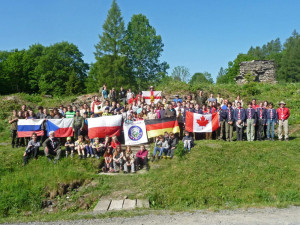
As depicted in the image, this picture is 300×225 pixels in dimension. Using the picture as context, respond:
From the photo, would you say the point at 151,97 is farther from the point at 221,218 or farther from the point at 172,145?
the point at 221,218

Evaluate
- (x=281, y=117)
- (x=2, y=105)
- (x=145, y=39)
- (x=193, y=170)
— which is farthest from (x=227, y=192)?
(x=145, y=39)

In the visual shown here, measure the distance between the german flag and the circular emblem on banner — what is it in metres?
0.38

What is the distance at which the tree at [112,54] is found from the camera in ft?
126

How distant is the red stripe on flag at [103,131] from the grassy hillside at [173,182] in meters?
1.37

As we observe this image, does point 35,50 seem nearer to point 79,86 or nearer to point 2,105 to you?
point 79,86

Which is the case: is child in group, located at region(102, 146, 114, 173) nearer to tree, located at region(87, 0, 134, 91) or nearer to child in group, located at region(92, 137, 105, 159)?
child in group, located at region(92, 137, 105, 159)

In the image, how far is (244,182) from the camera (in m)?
10.1

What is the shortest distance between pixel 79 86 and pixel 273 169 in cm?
3874

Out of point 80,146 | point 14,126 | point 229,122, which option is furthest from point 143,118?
point 14,126

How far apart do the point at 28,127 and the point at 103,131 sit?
3.60 metres

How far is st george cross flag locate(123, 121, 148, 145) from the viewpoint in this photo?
12734 mm

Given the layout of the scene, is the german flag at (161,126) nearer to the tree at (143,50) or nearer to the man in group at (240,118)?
the man in group at (240,118)

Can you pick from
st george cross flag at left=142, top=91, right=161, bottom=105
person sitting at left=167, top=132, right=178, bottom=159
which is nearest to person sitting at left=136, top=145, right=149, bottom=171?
person sitting at left=167, top=132, right=178, bottom=159

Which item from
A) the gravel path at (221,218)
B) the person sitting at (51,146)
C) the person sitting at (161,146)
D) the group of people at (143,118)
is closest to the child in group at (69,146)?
the group of people at (143,118)
